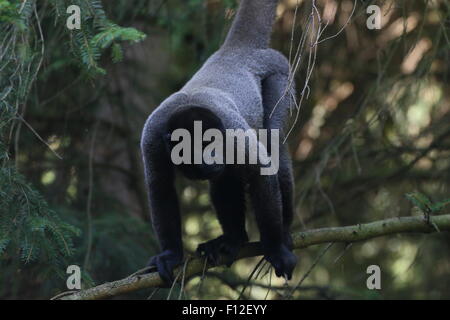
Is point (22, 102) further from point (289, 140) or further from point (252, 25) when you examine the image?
point (289, 140)

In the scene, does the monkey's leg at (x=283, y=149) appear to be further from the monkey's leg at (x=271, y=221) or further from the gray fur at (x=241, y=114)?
the monkey's leg at (x=271, y=221)

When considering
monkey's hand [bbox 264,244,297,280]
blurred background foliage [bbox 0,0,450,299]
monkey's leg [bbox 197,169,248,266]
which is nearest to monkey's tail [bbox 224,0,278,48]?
blurred background foliage [bbox 0,0,450,299]

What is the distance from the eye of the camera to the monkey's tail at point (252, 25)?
248 inches

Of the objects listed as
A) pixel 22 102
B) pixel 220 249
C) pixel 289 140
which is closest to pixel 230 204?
pixel 220 249

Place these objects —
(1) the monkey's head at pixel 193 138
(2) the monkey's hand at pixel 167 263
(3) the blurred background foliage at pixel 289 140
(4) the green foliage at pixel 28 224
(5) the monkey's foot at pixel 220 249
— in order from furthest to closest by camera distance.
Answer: (3) the blurred background foliage at pixel 289 140, (5) the monkey's foot at pixel 220 249, (2) the monkey's hand at pixel 167 263, (1) the monkey's head at pixel 193 138, (4) the green foliage at pixel 28 224

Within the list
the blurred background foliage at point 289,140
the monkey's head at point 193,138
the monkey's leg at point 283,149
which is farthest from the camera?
the blurred background foliage at point 289,140

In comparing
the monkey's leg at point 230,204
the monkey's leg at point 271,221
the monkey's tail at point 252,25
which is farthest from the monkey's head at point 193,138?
the monkey's tail at point 252,25

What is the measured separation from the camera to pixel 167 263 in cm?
529

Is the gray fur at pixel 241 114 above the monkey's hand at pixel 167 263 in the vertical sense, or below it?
above

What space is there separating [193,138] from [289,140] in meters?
2.42

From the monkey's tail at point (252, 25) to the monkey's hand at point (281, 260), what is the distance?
6.54 ft

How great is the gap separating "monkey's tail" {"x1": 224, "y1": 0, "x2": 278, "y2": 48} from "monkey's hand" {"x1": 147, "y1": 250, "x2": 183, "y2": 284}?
2.07 meters

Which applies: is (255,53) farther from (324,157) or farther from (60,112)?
(60,112)

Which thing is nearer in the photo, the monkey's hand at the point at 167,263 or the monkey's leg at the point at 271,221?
the monkey's hand at the point at 167,263
